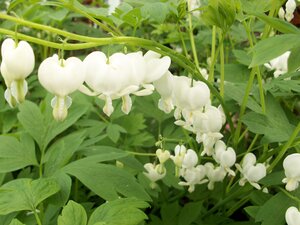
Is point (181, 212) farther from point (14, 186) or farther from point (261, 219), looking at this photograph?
point (14, 186)

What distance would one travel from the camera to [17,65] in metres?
0.77

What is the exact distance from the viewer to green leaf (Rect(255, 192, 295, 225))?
104 centimetres

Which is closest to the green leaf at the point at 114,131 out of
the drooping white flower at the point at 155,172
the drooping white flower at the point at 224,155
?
the drooping white flower at the point at 155,172

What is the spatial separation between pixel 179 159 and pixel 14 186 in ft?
1.39

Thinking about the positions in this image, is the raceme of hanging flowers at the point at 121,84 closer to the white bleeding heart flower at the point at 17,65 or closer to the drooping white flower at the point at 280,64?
the white bleeding heart flower at the point at 17,65

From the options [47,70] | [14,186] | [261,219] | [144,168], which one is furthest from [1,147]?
[261,219]

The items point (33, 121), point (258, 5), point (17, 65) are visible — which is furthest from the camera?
point (33, 121)

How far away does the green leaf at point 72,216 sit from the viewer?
0.95 meters

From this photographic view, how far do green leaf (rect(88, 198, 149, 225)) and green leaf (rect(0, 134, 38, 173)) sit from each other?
0.34 m

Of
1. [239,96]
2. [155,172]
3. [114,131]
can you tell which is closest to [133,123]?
[114,131]

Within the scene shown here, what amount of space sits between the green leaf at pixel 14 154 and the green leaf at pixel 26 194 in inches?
5.7

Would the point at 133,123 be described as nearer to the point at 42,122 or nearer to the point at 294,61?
the point at 42,122

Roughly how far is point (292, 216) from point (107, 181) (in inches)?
16.7

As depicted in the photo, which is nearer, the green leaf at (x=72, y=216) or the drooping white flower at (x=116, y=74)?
the drooping white flower at (x=116, y=74)
